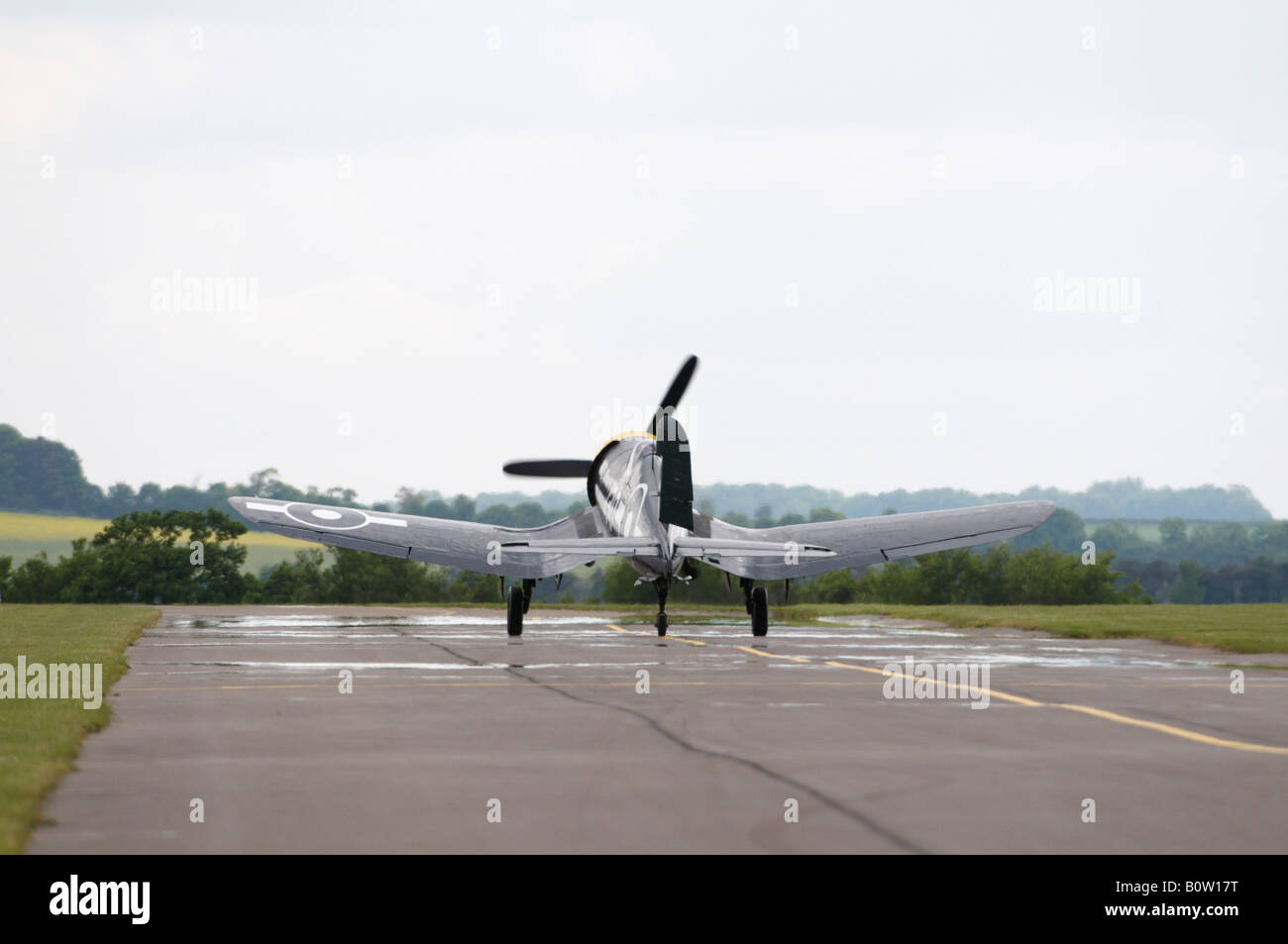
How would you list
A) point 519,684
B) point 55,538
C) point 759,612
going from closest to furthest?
point 519,684 < point 759,612 < point 55,538

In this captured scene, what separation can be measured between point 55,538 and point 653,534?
120 metres

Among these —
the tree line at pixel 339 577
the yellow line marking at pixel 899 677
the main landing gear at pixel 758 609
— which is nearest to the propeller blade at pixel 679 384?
the main landing gear at pixel 758 609

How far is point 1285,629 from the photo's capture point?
28688mm

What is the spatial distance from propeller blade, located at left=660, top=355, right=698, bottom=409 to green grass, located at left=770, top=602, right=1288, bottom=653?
703 cm

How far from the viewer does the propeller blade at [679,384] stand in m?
32.4

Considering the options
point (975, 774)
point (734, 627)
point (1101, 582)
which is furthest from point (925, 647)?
point (1101, 582)

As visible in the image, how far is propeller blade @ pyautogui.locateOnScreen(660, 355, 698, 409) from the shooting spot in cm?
3241

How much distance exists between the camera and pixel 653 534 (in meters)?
28.3

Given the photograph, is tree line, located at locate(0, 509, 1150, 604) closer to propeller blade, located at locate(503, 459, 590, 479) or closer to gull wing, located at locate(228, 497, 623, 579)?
propeller blade, located at locate(503, 459, 590, 479)

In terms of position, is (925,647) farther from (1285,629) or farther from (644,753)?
(644,753)
